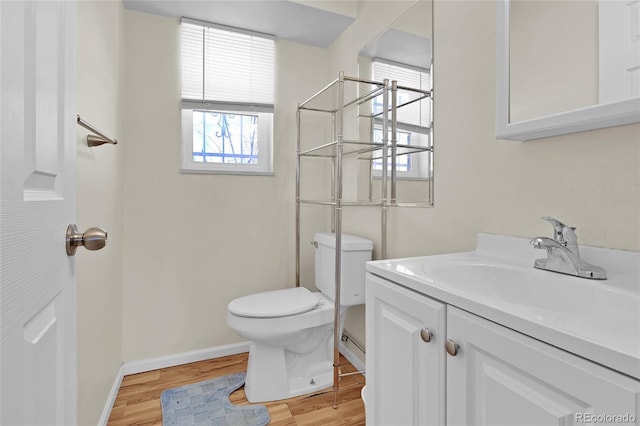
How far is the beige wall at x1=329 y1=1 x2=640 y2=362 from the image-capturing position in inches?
33.0

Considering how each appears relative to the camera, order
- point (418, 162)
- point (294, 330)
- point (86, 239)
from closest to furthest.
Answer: point (86, 239)
point (418, 162)
point (294, 330)

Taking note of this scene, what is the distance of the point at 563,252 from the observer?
33.4 inches

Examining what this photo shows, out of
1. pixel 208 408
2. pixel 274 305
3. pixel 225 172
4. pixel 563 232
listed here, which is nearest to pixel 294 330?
pixel 274 305

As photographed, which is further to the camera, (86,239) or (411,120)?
(411,120)

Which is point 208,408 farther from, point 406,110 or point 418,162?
point 406,110

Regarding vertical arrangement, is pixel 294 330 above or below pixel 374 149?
below

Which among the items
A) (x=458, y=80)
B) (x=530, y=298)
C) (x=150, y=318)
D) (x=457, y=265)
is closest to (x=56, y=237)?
(x=457, y=265)

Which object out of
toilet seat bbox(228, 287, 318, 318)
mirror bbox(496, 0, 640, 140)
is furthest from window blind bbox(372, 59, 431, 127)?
toilet seat bbox(228, 287, 318, 318)

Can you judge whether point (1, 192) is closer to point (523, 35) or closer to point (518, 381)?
point (518, 381)

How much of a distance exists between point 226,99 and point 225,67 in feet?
0.69

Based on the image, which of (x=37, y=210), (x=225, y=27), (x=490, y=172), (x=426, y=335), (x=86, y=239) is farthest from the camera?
(x=225, y=27)

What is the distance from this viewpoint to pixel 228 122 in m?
2.23

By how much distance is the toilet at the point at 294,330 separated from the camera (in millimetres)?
1608

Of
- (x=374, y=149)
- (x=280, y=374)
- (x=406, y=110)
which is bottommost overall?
(x=280, y=374)
